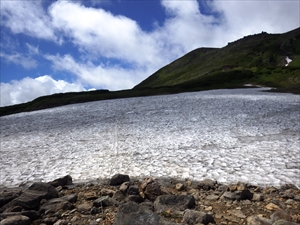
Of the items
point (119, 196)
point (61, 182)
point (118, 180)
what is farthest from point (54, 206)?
point (118, 180)

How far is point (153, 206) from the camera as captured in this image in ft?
19.0

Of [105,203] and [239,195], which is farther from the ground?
[105,203]

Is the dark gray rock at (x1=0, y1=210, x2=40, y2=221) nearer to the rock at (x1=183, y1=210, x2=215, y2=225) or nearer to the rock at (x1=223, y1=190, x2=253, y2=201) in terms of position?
the rock at (x1=183, y1=210, x2=215, y2=225)

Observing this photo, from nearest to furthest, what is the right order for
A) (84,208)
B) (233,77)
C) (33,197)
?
(84,208) < (33,197) < (233,77)

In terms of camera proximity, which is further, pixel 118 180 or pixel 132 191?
pixel 118 180

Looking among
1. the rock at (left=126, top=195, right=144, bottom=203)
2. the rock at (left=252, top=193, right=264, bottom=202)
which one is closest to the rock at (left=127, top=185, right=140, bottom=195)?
the rock at (left=126, top=195, right=144, bottom=203)

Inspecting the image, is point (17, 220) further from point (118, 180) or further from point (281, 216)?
point (281, 216)

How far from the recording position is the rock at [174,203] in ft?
18.2

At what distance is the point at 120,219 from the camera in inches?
185

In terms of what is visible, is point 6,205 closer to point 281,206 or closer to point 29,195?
point 29,195

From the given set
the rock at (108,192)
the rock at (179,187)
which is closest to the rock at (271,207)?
the rock at (179,187)

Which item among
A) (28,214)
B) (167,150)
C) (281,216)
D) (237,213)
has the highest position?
(28,214)

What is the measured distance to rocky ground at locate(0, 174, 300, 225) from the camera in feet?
16.0

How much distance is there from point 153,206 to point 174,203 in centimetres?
49
